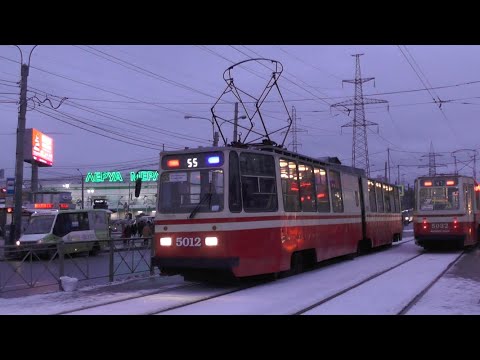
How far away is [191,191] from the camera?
40.8ft

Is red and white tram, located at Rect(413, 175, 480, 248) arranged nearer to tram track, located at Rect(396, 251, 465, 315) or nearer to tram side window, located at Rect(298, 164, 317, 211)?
tram track, located at Rect(396, 251, 465, 315)

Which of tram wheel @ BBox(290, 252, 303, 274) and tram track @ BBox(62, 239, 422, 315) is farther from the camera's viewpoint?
tram wheel @ BBox(290, 252, 303, 274)

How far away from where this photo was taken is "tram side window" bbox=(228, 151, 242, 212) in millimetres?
11938

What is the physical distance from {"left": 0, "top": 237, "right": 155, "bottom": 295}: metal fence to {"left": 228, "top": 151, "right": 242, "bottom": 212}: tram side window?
148 inches

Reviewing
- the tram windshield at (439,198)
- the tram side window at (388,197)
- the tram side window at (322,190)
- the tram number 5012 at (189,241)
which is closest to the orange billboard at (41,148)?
the tram side window at (388,197)

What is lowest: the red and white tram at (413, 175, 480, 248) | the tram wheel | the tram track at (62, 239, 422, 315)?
the tram track at (62, 239, 422, 315)

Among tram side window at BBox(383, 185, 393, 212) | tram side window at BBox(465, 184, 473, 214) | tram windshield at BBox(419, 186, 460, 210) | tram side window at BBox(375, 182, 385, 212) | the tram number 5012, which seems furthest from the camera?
tram side window at BBox(383, 185, 393, 212)

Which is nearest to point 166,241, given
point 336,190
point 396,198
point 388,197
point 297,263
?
point 297,263

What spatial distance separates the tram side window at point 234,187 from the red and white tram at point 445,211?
11.8 meters

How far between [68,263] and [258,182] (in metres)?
5.44

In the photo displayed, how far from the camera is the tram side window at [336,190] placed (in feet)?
56.5

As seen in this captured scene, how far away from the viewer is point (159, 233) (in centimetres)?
1241

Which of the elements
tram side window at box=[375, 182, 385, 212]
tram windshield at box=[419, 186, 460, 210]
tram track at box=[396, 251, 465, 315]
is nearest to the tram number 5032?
tram track at box=[396, 251, 465, 315]

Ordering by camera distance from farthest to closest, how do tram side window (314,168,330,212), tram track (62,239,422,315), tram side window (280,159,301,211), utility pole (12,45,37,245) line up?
utility pole (12,45,37,245), tram side window (314,168,330,212), tram side window (280,159,301,211), tram track (62,239,422,315)
